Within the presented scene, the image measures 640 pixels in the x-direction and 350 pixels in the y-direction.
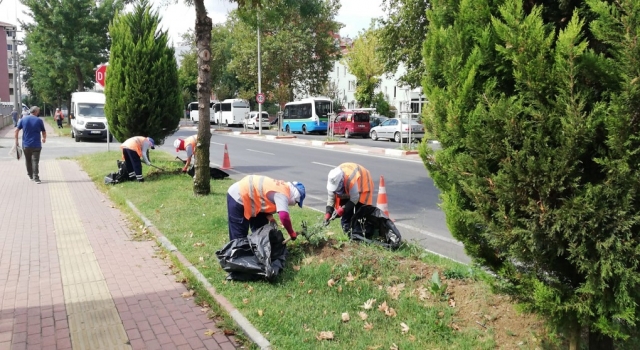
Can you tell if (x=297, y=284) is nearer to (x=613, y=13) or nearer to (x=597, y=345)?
(x=597, y=345)

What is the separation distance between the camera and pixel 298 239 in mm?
5926

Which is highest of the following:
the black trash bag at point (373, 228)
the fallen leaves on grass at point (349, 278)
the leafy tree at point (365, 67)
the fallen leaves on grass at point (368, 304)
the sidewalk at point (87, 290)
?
the leafy tree at point (365, 67)

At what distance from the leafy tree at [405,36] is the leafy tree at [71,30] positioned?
833 inches

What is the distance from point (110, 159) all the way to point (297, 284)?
12998 millimetres

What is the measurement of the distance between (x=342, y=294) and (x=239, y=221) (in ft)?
4.88

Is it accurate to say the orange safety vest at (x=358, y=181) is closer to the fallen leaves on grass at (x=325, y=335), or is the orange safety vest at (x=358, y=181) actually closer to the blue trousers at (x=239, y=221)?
the blue trousers at (x=239, y=221)

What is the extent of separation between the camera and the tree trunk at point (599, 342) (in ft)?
9.95

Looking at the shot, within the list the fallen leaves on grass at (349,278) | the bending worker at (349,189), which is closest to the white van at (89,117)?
the bending worker at (349,189)

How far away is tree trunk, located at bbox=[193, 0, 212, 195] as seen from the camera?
31.3 feet

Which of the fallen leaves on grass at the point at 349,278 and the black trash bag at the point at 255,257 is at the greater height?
the black trash bag at the point at 255,257

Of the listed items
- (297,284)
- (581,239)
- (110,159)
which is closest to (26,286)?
(297,284)

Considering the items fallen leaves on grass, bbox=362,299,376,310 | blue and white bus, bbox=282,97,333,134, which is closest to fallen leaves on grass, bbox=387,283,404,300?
fallen leaves on grass, bbox=362,299,376,310

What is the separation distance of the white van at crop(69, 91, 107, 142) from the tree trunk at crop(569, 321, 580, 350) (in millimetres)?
25779

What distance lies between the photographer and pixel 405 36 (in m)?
21.8
